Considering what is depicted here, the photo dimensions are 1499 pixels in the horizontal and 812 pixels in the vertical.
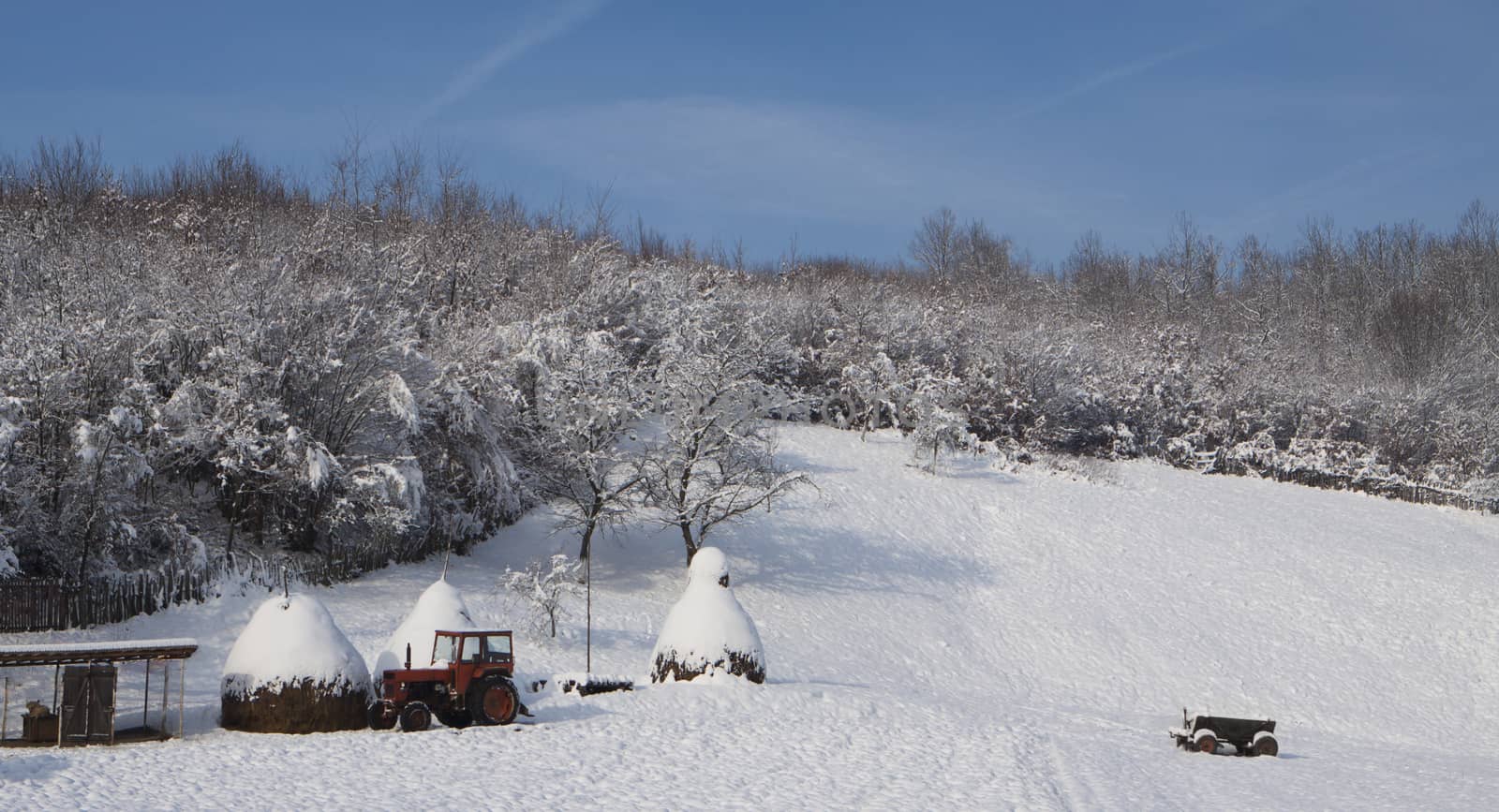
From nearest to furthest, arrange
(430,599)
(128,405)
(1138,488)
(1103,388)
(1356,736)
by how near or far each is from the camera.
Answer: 1. (430,599)
2. (128,405)
3. (1356,736)
4. (1138,488)
5. (1103,388)

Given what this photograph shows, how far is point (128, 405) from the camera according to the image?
2250 cm

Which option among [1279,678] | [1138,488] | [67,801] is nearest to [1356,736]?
[1279,678]

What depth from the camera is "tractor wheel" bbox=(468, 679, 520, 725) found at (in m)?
16.7

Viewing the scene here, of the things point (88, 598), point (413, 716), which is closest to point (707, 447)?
point (413, 716)

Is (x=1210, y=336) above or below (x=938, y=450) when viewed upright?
above

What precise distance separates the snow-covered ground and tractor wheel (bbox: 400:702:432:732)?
0.57 meters

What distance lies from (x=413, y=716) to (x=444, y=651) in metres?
1.05

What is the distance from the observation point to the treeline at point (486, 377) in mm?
22781

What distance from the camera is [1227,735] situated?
1961 cm

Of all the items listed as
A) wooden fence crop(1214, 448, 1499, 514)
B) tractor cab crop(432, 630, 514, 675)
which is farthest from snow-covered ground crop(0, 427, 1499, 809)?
wooden fence crop(1214, 448, 1499, 514)

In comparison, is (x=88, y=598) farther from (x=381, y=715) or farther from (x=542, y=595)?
(x=542, y=595)

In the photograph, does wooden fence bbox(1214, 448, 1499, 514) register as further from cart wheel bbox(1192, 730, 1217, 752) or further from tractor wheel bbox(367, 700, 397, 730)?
tractor wheel bbox(367, 700, 397, 730)

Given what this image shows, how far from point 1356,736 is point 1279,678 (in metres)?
2.54

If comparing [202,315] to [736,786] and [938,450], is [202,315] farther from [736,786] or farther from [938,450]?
[938,450]
